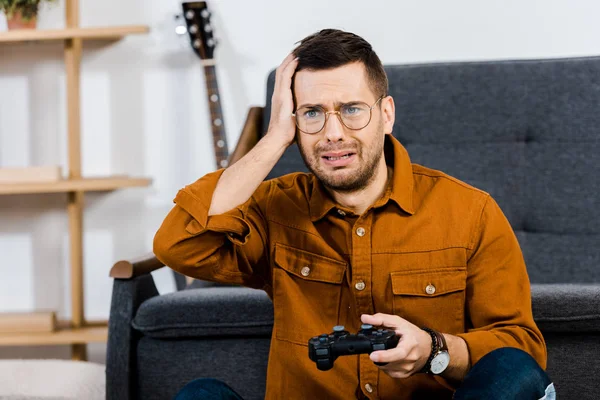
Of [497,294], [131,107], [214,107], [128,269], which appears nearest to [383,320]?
[497,294]

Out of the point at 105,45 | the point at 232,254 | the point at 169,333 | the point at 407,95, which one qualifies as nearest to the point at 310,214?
the point at 232,254

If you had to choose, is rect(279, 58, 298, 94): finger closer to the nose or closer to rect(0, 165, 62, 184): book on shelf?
the nose

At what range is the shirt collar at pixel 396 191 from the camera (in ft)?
4.41

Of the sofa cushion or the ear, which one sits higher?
the ear

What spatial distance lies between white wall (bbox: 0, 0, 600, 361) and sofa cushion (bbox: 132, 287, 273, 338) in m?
1.05

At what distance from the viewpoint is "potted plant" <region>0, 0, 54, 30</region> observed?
2.62 metres

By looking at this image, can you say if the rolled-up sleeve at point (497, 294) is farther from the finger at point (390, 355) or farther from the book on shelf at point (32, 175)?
the book on shelf at point (32, 175)

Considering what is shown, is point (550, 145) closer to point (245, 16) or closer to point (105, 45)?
point (245, 16)

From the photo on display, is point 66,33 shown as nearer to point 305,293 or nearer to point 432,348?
point 305,293

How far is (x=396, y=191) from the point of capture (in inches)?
52.9

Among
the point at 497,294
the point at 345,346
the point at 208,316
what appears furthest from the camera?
the point at 208,316

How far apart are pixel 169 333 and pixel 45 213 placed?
125 cm

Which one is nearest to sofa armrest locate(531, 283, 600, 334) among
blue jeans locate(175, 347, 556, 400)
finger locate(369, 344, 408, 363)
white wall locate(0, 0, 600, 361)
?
blue jeans locate(175, 347, 556, 400)

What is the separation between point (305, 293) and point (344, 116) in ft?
1.00
